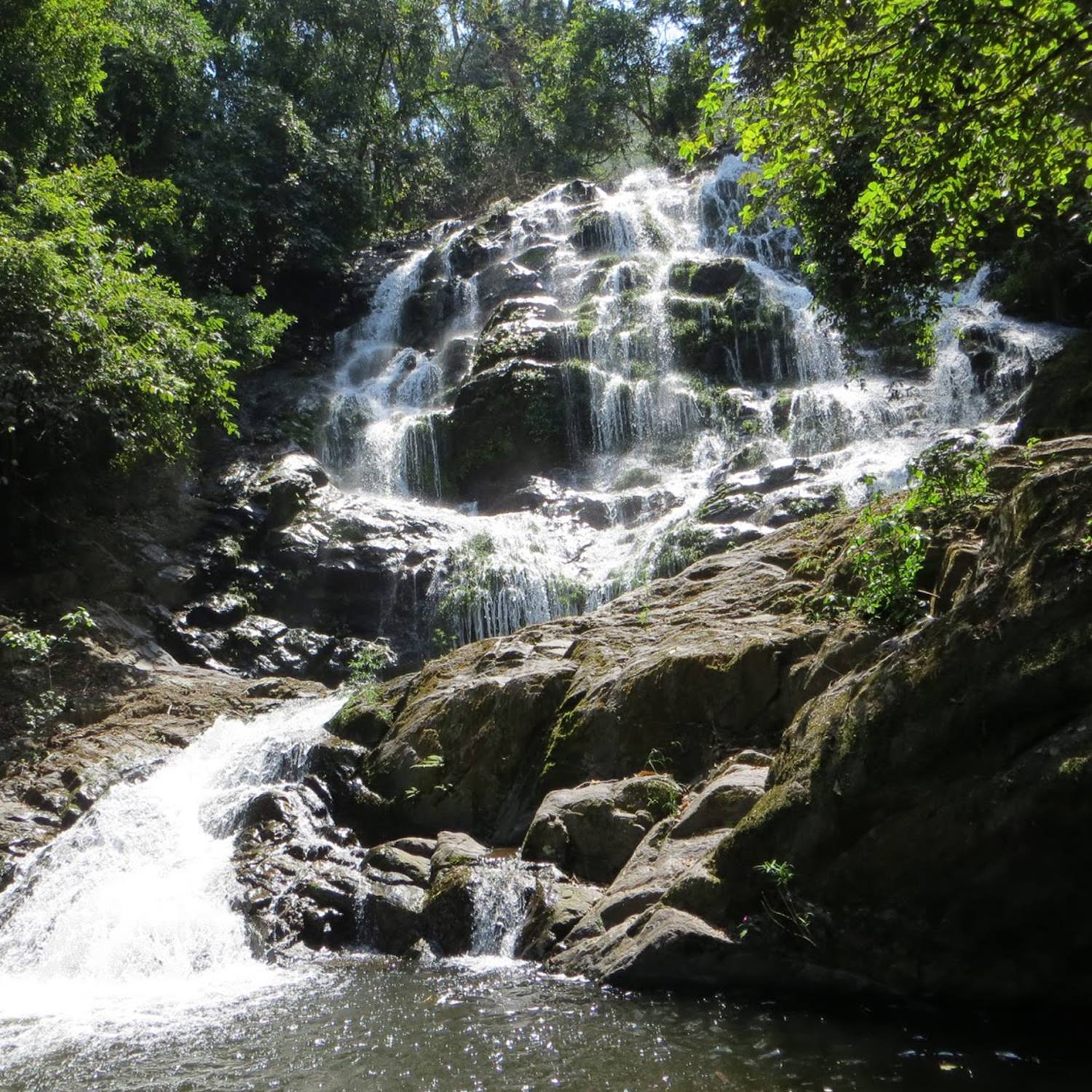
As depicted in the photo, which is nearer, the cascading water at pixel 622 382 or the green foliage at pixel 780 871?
the green foliage at pixel 780 871

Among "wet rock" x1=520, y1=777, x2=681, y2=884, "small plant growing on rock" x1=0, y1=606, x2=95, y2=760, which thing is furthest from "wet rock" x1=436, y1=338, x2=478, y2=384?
"wet rock" x1=520, y1=777, x2=681, y2=884

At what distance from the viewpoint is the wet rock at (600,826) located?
23.0 ft

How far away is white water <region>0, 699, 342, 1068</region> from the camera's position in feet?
21.2

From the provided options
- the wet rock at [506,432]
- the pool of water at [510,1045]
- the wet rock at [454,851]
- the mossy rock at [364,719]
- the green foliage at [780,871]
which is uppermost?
the wet rock at [506,432]

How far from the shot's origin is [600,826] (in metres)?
7.14

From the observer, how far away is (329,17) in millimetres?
28859

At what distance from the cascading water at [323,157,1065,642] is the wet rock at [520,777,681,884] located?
6.37 m

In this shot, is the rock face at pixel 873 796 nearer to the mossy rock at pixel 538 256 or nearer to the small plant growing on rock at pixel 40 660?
the small plant growing on rock at pixel 40 660

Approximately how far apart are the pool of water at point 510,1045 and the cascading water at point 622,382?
8312 millimetres

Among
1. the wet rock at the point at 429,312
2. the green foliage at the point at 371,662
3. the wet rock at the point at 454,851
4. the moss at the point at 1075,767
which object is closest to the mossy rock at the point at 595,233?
the wet rock at the point at 429,312

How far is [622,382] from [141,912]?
1424cm

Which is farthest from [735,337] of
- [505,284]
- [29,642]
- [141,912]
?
[141,912]

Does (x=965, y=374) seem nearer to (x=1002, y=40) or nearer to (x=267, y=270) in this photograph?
(x=1002, y=40)

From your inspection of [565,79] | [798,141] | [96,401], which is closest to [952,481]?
[798,141]
